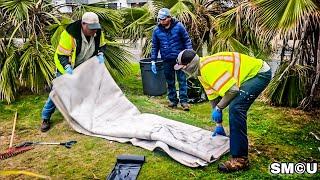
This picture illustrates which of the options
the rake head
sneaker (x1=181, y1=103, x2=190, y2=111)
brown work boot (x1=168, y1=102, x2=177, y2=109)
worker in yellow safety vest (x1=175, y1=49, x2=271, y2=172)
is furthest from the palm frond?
worker in yellow safety vest (x1=175, y1=49, x2=271, y2=172)

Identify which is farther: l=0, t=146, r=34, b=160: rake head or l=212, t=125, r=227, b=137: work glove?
l=0, t=146, r=34, b=160: rake head

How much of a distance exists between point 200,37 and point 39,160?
441 cm

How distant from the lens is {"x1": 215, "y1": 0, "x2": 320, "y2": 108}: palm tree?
4680mm

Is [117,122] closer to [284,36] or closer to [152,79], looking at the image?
[152,79]

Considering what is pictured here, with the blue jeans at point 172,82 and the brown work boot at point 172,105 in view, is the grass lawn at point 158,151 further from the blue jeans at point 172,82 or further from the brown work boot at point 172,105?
the blue jeans at point 172,82

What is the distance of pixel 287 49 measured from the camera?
6.03 metres

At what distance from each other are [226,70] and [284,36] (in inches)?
51.6

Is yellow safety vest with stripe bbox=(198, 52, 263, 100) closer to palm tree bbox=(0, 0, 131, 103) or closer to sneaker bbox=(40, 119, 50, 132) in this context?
sneaker bbox=(40, 119, 50, 132)

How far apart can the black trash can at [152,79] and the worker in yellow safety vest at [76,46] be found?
1516mm

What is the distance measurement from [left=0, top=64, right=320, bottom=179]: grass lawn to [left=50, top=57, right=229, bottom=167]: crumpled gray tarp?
114 millimetres

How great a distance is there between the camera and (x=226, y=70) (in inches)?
143

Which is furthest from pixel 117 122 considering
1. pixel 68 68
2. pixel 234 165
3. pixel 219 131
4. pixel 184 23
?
pixel 184 23

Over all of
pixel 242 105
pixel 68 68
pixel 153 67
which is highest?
pixel 68 68

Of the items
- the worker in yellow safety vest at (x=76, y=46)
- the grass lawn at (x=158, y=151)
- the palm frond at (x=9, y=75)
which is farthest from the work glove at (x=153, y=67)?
the palm frond at (x=9, y=75)
